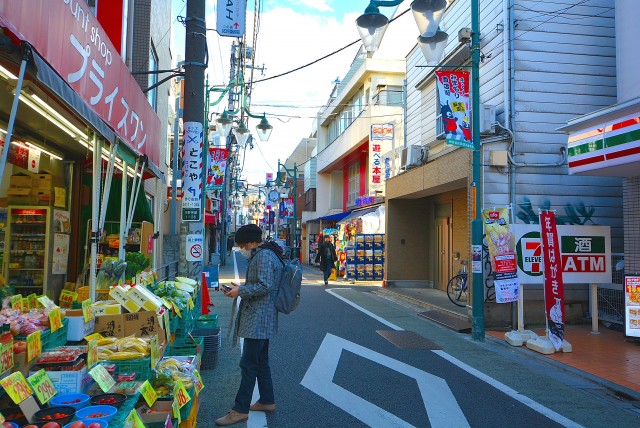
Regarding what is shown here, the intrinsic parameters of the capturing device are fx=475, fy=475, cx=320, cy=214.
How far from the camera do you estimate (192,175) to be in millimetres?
6891

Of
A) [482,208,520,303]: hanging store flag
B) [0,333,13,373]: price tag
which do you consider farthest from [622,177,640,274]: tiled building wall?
[0,333,13,373]: price tag

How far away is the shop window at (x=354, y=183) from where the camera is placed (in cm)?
2823

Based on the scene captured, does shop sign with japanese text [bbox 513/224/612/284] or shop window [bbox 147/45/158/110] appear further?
shop window [bbox 147/45/158/110]

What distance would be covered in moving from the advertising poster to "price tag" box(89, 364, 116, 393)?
8493 mm

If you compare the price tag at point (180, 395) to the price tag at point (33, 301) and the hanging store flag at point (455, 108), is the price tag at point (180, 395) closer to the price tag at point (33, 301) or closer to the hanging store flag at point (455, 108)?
the price tag at point (33, 301)

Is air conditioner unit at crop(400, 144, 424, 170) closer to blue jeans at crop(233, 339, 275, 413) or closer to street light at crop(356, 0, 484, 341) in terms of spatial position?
street light at crop(356, 0, 484, 341)

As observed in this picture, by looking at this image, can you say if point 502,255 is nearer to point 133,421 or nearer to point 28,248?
point 133,421

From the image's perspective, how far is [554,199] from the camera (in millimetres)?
10625

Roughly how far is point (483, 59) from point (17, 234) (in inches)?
412

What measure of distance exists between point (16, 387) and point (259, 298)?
2.40 metres

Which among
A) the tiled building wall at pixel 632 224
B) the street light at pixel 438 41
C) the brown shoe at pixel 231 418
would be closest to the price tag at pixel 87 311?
the brown shoe at pixel 231 418

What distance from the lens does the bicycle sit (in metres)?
12.6

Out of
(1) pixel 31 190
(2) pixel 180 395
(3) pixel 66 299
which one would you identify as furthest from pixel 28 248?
(2) pixel 180 395

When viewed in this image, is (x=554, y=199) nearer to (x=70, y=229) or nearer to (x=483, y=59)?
(x=483, y=59)
